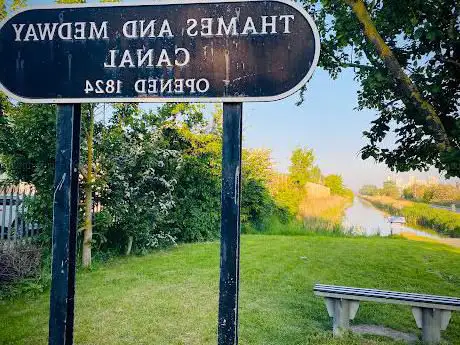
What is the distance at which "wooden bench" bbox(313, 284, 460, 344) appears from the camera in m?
5.17

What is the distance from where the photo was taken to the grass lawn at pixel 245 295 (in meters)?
5.49

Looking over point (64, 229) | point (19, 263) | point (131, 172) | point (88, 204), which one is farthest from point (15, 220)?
point (64, 229)

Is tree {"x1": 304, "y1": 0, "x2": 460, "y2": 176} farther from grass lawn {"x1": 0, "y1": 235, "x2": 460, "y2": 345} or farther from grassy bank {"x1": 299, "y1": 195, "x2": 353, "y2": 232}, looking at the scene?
grassy bank {"x1": 299, "y1": 195, "x2": 353, "y2": 232}

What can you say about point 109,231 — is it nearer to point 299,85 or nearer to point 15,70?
point 15,70

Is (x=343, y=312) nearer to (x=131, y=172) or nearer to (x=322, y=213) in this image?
(x=131, y=172)

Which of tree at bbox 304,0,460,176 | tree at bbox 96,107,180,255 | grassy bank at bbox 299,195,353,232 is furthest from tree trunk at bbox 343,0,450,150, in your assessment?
grassy bank at bbox 299,195,353,232

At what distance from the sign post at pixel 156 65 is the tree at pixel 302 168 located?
1642 centimetres

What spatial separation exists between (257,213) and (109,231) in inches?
261

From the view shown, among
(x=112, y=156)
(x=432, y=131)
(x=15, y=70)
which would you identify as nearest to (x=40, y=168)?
(x=112, y=156)

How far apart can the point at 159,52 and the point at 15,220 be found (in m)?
7.81

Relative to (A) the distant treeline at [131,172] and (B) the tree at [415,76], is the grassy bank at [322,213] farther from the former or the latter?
(B) the tree at [415,76]

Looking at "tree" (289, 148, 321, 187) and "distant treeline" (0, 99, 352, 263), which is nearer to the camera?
"distant treeline" (0, 99, 352, 263)

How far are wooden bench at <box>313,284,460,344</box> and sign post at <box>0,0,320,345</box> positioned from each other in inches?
121

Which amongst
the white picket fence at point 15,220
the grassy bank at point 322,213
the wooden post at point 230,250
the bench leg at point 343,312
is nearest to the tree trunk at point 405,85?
the bench leg at point 343,312
